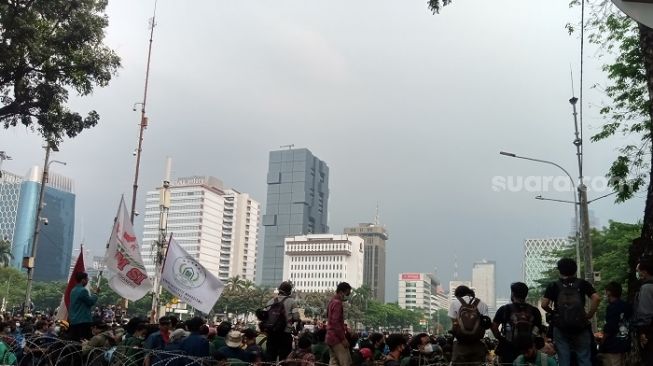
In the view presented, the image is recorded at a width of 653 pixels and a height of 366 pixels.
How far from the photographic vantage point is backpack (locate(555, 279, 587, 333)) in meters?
6.62

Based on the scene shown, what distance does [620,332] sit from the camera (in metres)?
7.57

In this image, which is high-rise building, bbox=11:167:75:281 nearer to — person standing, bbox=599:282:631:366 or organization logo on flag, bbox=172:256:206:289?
organization logo on flag, bbox=172:256:206:289

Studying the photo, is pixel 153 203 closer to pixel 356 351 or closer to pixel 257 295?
pixel 257 295

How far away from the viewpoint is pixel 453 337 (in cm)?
791

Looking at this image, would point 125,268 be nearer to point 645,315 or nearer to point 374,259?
point 645,315

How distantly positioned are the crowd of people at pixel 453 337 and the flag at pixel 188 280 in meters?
2.27

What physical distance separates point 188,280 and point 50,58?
8563mm

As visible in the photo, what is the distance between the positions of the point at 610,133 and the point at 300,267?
Answer: 15023 centimetres

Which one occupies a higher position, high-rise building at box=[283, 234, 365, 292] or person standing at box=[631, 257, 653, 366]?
high-rise building at box=[283, 234, 365, 292]

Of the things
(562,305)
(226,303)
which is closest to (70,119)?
(562,305)

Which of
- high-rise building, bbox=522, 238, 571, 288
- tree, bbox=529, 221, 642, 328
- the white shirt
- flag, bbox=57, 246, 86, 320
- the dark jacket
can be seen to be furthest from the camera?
high-rise building, bbox=522, 238, 571, 288

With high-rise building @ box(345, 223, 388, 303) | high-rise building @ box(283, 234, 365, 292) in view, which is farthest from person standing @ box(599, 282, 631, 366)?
high-rise building @ box(345, 223, 388, 303)

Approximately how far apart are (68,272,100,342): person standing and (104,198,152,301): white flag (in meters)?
2.92

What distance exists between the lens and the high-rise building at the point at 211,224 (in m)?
Result: 177
